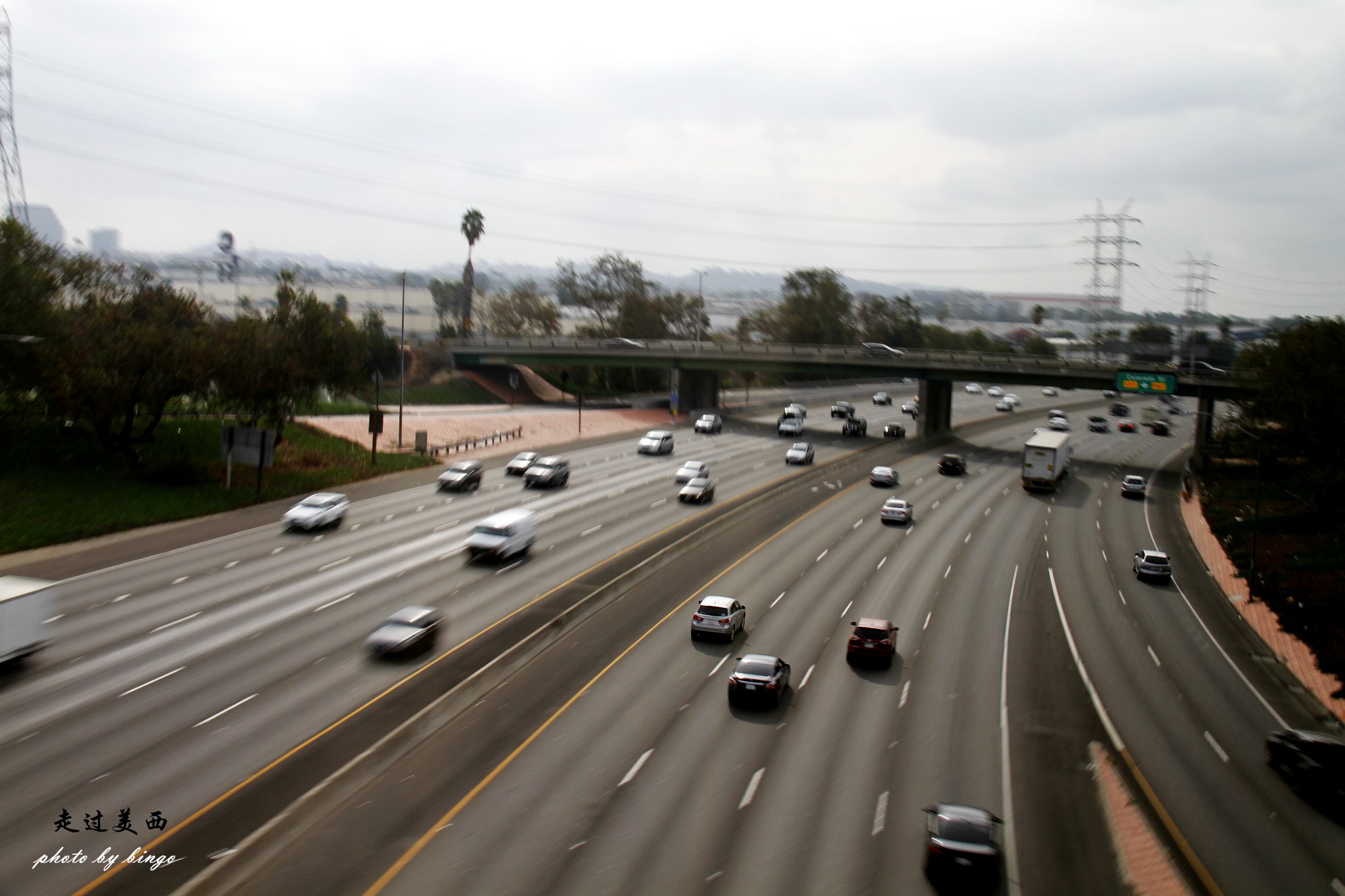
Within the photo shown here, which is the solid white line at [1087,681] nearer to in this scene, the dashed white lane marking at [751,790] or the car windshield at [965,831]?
the car windshield at [965,831]

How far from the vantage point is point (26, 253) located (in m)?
49.4

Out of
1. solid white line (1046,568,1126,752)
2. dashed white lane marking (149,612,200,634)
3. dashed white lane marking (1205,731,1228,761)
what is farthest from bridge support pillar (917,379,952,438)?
dashed white lane marking (149,612,200,634)

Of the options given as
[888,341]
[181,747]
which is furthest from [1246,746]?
[888,341]

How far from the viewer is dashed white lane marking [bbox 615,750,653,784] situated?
1977 cm

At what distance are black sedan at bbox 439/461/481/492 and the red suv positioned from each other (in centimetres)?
Answer: 3074

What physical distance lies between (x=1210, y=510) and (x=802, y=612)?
3888 centimetres

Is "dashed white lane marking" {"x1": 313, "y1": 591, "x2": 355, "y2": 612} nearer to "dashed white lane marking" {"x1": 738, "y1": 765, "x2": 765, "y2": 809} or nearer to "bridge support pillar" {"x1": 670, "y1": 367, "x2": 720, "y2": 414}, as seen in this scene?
"dashed white lane marking" {"x1": 738, "y1": 765, "x2": 765, "y2": 809}

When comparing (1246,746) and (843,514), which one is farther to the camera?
(843,514)

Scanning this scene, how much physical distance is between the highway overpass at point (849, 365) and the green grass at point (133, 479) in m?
39.1

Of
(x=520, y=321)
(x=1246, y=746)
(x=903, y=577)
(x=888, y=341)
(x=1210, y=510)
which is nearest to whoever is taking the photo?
(x=1246, y=746)

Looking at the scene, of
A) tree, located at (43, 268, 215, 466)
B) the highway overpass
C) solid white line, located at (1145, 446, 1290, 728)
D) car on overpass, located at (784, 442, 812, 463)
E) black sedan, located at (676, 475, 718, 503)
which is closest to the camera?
solid white line, located at (1145, 446, 1290, 728)

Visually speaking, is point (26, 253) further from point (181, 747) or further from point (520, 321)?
point (520, 321)

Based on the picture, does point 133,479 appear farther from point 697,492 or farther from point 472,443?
point 697,492

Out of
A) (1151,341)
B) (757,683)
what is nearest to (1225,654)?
(757,683)
